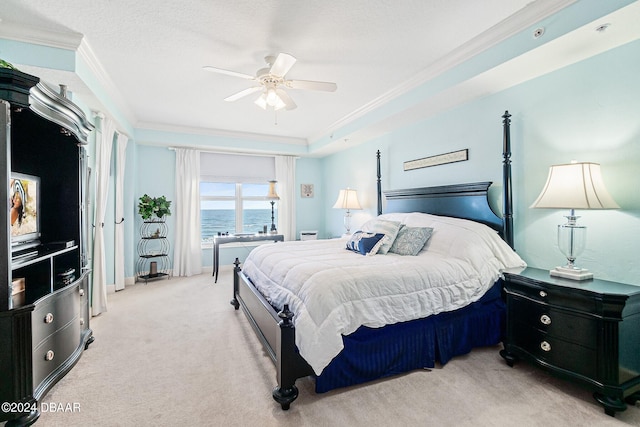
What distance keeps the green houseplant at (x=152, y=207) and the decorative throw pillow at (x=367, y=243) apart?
3.42 meters

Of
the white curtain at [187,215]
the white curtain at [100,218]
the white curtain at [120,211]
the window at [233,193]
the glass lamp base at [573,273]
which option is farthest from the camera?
the window at [233,193]

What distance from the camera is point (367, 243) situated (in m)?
2.91

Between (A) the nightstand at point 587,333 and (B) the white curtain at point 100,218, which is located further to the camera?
(B) the white curtain at point 100,218

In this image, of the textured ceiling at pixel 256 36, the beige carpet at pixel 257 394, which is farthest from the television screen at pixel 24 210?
the beige carpet at pixel 257 394

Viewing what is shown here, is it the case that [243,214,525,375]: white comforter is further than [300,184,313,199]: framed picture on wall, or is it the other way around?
[300,184,313,199]: framed picture on wall

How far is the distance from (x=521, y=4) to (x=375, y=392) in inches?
110

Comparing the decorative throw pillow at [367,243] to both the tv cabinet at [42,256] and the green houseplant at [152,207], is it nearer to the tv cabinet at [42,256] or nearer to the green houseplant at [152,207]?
the tv cabinet at [42,256]

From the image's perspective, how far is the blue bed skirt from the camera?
1948 millimetres

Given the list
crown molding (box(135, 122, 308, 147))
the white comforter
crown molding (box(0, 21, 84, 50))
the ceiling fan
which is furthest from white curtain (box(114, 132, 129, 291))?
the white comforter

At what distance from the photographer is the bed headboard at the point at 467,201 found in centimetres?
267

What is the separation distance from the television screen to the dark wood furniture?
1736mm

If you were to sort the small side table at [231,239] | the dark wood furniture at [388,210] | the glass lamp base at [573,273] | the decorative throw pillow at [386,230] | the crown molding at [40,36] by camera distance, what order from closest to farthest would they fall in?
the dark wood furniture at [388,210]
the glass lamp base at [573,273]
the crown molding at [40,36]
the decorative throw pillow at [386,230]
the small side table at [231,239]

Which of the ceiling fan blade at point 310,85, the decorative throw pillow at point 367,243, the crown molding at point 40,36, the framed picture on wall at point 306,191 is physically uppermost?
the crown molding at point 40,36

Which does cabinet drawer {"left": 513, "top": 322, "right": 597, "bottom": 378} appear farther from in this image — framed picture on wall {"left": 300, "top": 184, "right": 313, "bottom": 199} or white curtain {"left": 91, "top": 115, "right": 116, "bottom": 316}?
framed picture on wall {"left": 300, "top": 184, "right": 313, "bottom": 199}
